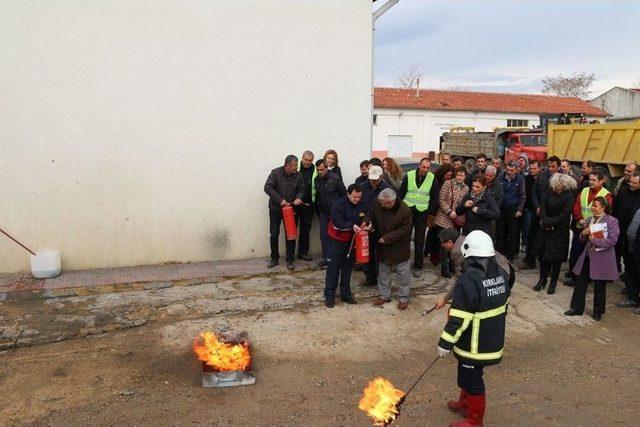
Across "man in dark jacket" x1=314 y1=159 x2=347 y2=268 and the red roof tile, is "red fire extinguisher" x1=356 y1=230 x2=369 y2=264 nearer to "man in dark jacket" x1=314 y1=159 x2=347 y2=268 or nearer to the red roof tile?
"man in dark jacket" x1=314 y1=159 x2=347 y2=268

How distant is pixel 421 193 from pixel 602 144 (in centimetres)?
967

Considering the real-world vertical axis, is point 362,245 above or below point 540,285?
above

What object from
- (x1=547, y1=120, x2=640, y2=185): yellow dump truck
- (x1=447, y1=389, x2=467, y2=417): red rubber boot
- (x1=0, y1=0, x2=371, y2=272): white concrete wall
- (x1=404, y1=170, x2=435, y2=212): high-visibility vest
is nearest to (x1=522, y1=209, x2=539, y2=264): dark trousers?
(x1=404, y1=170, x2=435, y2=212): high-visibility vest

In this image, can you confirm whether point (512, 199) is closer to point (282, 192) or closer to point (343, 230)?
point (343, 230)

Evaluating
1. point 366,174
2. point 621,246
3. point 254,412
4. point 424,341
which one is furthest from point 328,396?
point 621,246

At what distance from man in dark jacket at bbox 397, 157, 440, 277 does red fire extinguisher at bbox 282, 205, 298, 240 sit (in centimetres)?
173

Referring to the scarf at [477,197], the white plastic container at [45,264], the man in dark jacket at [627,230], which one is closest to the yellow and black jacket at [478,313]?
the scarf at [477,197]

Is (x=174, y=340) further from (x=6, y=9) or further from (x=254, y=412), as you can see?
(x=6, y=9)

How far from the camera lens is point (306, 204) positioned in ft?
27.2

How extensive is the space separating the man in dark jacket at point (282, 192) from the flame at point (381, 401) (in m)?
3.50

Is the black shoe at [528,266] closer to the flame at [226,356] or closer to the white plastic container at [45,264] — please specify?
the flame at [226,356]

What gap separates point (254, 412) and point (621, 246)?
19.4 feet

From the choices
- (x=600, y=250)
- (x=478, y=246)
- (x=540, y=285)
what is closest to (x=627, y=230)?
(x=600, y=250)

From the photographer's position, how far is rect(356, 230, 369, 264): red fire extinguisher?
6.64 meters
